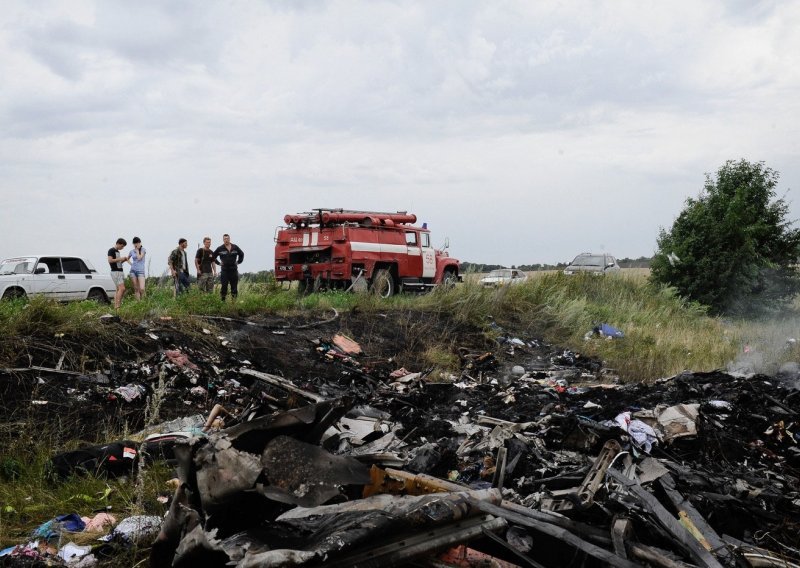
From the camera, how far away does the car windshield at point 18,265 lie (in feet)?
53.0

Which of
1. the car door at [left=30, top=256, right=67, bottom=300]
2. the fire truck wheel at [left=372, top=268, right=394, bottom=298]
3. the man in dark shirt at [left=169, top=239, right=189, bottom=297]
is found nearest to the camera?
the man in dark shirt at [left=169, top=239, right=189, bottom=297]

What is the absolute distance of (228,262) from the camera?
563 inches

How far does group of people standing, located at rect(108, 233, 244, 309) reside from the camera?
1373cm

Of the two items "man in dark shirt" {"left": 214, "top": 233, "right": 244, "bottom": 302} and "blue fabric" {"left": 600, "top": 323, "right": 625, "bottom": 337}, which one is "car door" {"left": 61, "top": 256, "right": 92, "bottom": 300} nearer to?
"man in dark shirt" {"left": 214, "top": 233, "right": 244, "bottom": 302}

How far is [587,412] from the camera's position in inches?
277

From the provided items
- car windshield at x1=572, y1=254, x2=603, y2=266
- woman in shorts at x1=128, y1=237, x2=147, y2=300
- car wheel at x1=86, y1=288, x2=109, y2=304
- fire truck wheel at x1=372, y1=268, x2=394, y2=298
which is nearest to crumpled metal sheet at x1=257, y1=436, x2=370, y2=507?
woman in shorts at x1=128, y1=237, x2=147, y2=300

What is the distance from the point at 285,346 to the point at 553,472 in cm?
670

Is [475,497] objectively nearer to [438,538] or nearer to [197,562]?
[438,538]

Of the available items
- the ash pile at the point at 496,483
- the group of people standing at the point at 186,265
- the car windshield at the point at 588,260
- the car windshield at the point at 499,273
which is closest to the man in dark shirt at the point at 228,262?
the group of people standing at the point at 186,265

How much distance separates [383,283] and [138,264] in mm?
5756

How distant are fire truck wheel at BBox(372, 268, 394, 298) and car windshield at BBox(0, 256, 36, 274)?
26.4ft

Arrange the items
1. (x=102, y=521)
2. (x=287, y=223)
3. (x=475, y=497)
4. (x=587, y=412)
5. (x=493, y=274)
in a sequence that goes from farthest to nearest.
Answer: (x=493, y=274) < (x=287, y=223) < (x=587, y=412) < (x=102, y=521) < (x=475, y=497)

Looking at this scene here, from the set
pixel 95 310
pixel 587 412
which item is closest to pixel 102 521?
pixel 587 412

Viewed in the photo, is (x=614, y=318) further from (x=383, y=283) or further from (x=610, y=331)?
(x=383, y=283)
